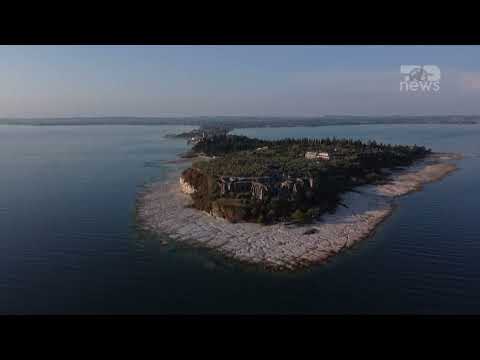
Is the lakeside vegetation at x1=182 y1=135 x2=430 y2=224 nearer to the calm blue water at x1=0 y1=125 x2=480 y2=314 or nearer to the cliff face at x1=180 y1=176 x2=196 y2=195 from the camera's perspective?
the cliff face at x1=180 y1=176 x2=196 y2=195

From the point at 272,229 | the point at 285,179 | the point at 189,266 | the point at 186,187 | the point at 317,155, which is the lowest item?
the point at 189,266

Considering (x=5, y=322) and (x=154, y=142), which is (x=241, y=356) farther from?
(x=154, y=142)

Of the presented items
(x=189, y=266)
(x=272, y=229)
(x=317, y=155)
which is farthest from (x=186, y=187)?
(x=317, y=155)

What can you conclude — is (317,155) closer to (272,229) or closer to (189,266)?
(272,229)

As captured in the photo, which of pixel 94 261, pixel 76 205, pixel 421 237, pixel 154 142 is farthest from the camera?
pixel 154 142

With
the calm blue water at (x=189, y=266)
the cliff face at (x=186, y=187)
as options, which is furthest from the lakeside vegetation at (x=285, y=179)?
the calm blue water at (x=189, y=266)

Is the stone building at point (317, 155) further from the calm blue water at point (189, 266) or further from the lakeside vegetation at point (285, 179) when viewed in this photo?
the calm blue water at point (189, 266)
